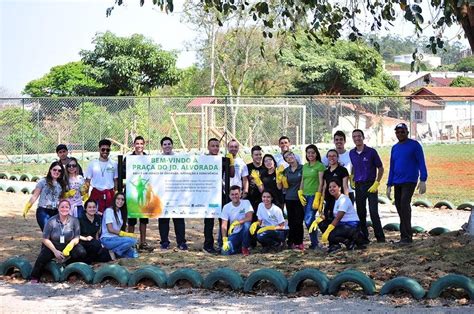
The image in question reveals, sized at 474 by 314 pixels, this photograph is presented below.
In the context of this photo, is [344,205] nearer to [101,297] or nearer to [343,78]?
[101,297]

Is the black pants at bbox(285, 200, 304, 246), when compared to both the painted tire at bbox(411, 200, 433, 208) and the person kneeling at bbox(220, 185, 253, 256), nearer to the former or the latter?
the person kneeling at bbox(220, 185, 253, 256)

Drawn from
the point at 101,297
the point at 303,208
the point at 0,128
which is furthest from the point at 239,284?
the point at 0,128

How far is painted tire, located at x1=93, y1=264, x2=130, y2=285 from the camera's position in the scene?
10.7m

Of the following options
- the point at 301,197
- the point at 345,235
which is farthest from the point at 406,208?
the point at 301,197

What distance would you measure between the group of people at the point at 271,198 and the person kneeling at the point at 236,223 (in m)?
0.01

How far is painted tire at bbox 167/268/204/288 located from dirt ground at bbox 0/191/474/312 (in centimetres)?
14

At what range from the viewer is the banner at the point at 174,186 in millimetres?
13328

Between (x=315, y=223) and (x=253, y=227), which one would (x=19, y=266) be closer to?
(x=253, y=227)

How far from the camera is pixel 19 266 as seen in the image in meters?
11.3

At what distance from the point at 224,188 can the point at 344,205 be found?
83.9 inches

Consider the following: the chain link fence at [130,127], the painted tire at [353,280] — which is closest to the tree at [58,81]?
the chain link fence at [130,127]

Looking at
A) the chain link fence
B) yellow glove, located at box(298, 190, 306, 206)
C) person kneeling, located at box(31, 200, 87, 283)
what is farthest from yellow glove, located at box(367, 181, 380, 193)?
the chain link fence

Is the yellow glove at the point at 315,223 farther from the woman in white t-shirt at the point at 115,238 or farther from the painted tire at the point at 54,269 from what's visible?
the painted tire at the point at 54,269

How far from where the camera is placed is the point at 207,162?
44.1ft
